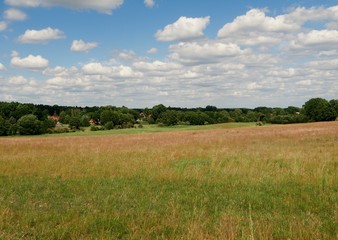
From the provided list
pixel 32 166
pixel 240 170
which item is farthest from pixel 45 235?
pixel 32 166

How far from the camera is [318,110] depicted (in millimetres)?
92812

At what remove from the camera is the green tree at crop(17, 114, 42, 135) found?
8006 centimetres

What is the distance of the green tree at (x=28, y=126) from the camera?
80062 mm

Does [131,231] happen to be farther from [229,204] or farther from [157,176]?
[157,176]

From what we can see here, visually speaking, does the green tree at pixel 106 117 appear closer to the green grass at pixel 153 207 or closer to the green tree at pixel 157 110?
the green tree at pixel 157 110

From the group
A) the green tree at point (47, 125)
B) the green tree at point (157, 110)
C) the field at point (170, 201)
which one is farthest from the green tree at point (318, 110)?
the field at point (170, 201)

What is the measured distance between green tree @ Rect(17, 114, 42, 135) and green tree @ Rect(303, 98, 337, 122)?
68.3 metres

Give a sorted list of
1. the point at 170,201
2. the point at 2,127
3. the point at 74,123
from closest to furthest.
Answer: the point at 170,201 → the point at 2,127 → the point at 74,123

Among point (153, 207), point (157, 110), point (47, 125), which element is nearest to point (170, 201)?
point (153, 207)

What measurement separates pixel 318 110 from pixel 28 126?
237 ft

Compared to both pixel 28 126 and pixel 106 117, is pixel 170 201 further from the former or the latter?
pixel 106 117

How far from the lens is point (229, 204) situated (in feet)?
25.6

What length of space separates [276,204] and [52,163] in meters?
10.0

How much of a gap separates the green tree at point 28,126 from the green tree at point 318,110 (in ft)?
224
